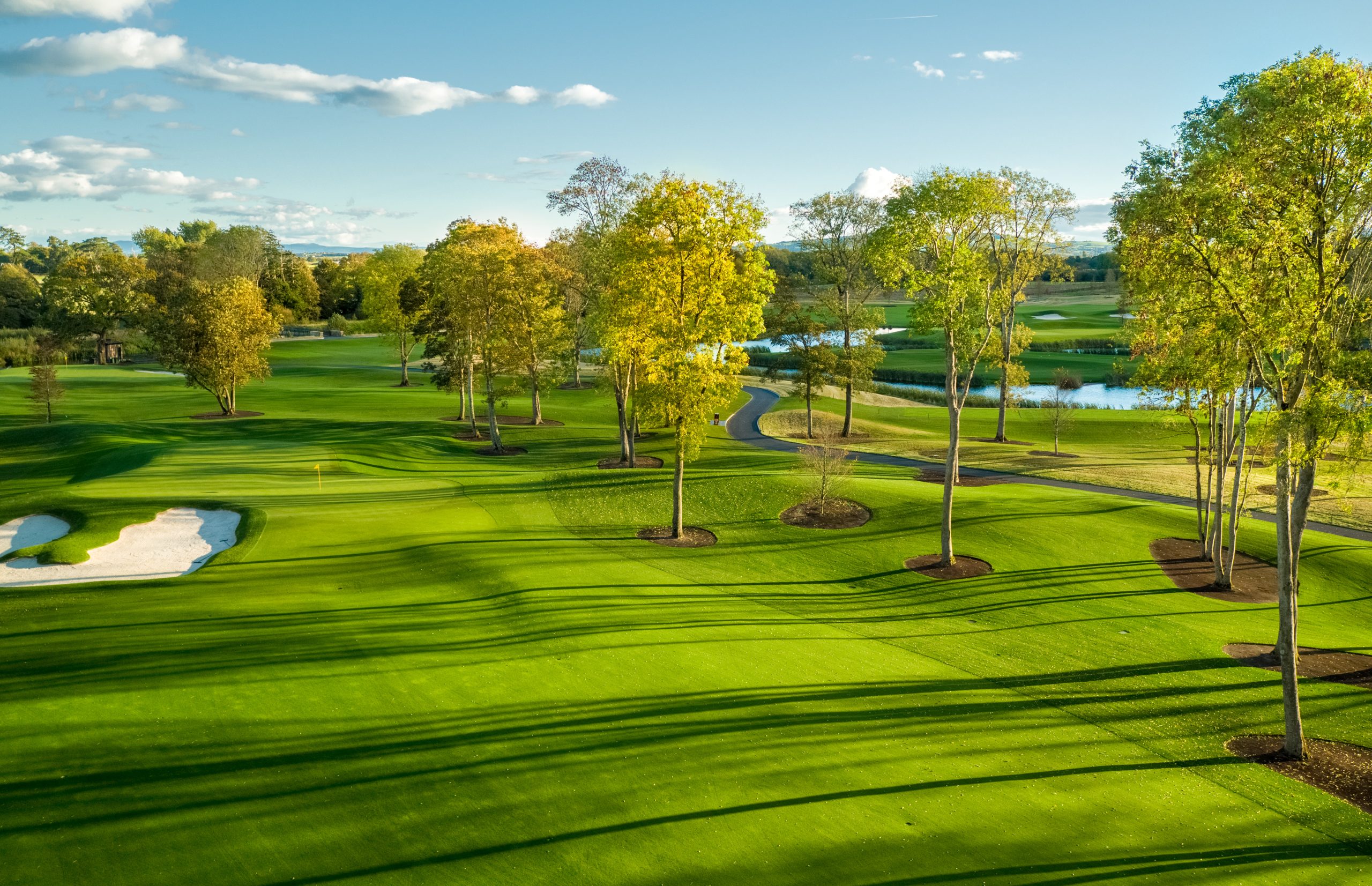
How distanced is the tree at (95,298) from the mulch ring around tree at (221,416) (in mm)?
52384

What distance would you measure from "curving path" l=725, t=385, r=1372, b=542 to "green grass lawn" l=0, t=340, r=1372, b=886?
10.0ft

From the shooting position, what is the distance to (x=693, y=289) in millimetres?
28172

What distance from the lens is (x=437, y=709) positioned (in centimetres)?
1509

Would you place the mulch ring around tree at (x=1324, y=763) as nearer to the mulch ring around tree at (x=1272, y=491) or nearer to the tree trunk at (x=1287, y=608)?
the tree trunk at (x=1287, y=608)

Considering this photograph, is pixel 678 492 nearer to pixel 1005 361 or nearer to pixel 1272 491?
pixel 1272 491

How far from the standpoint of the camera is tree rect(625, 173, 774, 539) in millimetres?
27359

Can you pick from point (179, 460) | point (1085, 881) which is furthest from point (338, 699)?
point (179, 460)

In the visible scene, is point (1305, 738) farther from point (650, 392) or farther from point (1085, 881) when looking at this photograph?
point (650, 392)

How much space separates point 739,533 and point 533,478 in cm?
1121

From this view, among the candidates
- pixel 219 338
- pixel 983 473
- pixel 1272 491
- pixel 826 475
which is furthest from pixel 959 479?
pixel 219 338

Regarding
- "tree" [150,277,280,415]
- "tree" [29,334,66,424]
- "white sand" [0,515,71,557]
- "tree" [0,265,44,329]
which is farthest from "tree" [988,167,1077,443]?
"tree" [0,265,44,329]

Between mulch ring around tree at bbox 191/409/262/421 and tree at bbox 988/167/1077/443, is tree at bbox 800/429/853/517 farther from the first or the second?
mulch ring around tree at bbox 191/409/262/421

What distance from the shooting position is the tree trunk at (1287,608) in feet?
51.4

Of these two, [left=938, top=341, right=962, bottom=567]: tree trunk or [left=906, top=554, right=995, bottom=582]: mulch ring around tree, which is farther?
[left=938, top=341, right=962, bottom=567]: tree trunk
